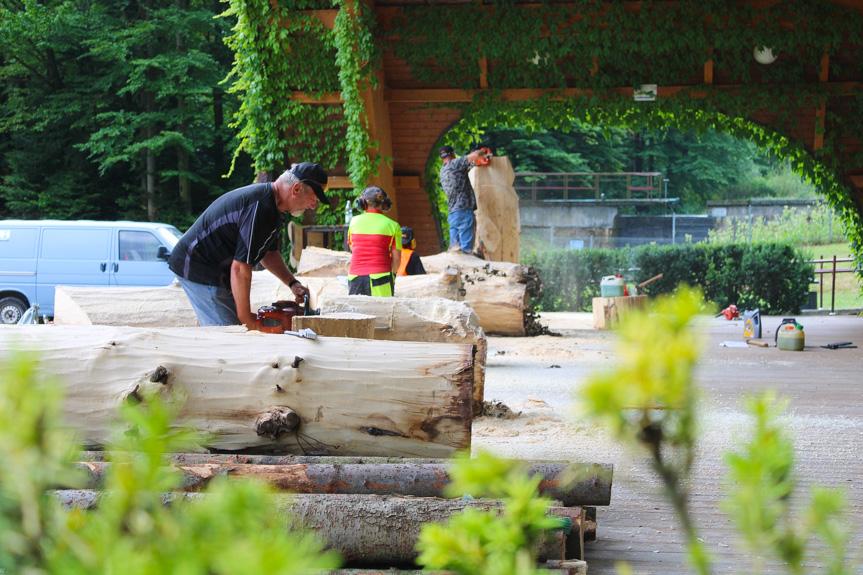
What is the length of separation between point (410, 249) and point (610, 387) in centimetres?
922

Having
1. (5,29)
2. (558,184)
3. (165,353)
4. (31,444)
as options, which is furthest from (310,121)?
(558,184)

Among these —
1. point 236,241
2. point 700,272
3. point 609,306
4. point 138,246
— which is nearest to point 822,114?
point 609,306

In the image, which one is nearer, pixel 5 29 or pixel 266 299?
pixel 266 299

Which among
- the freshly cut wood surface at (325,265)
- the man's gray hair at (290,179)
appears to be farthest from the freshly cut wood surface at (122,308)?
the freshly cut wood surface at (325,265)

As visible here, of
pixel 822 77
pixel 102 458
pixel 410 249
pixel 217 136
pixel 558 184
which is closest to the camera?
pixel 102 458

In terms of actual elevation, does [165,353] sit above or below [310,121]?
below

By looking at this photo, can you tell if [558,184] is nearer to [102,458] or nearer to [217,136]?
[217,136]

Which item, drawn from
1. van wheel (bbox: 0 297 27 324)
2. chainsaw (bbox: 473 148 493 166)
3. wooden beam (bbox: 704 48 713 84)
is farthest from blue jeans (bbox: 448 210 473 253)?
van wheel (bbox: 0 297 27 324)

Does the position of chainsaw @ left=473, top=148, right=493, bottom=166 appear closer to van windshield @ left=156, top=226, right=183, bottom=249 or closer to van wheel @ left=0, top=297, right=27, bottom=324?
van windshield @ left=156, top=226, right=183, bottom=249

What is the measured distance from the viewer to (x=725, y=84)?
42.3ft

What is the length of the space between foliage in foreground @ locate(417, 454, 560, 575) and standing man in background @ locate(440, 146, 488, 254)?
11.0 m

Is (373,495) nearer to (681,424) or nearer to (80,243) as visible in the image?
(681,424)

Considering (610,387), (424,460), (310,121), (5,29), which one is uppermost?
(5,29)

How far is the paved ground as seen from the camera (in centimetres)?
299
